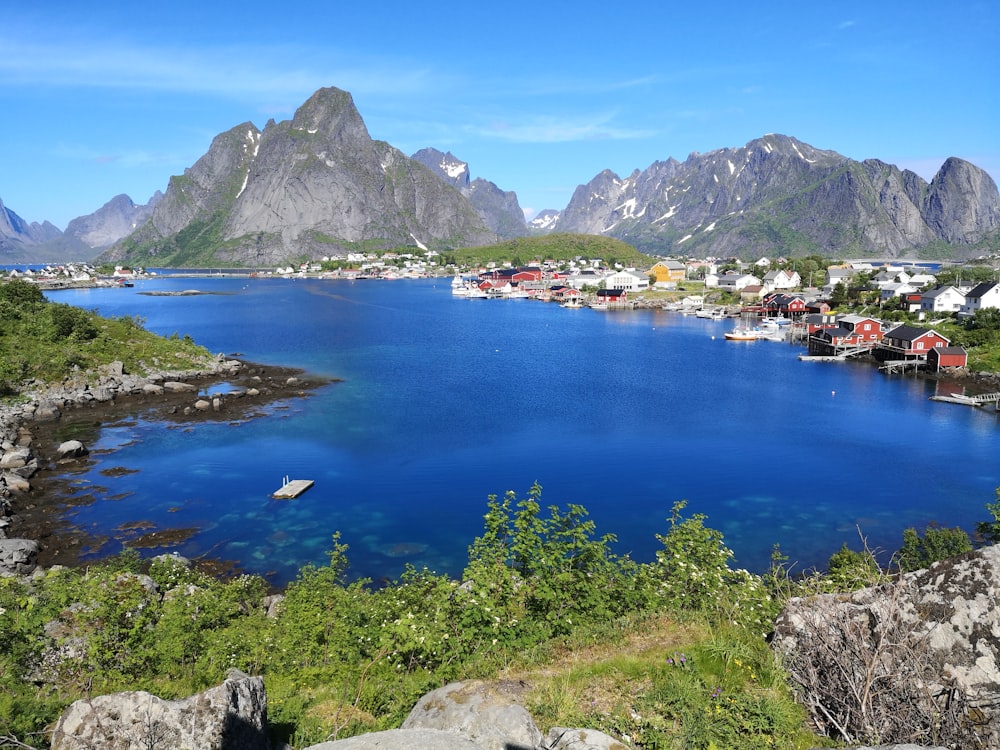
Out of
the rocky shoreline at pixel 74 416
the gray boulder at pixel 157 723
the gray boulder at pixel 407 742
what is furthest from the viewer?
the rocky shoreline at pixel 74 416

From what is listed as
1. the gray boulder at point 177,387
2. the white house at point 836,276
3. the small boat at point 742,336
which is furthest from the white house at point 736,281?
the gray boulder at point 177,387

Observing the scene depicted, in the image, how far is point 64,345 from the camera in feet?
150

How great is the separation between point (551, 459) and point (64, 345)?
39151mm

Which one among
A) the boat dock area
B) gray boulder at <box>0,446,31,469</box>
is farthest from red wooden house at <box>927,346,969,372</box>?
gray boulder at <box>0,446,31,469</box>

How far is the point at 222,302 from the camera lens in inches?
4690

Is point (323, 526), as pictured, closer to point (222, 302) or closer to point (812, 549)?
point (812, 549)

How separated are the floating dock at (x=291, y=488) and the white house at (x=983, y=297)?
67042 millimetres

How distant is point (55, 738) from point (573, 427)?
33121mm

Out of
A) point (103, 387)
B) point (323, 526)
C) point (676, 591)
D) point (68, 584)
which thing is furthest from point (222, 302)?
point (676, 591)

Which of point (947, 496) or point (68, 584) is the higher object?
point (68, 584)

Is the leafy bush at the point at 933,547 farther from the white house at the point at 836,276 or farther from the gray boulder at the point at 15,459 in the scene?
the white house at the point at 836,276

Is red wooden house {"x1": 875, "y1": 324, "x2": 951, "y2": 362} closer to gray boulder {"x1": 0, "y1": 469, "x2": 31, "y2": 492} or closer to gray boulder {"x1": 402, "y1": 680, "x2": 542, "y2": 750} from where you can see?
gray boulder {"x1": 402, "y1": 680, "x2": 542, "y2": 750}

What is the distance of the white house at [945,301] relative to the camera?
6794 cm

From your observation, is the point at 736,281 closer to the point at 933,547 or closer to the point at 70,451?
the point at 933,547
